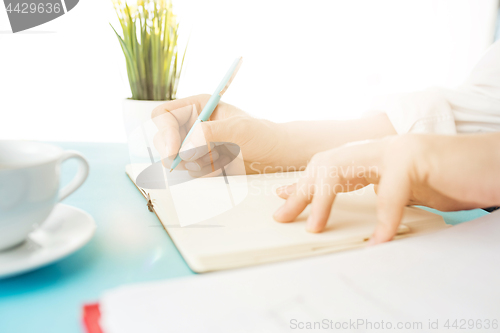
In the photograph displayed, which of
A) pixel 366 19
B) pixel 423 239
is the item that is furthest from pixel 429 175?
pixel 366 19

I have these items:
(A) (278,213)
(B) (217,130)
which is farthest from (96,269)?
(B) (217,130)

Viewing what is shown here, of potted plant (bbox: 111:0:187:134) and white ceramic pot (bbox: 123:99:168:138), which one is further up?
potted plant (bbox: 111:0:187:134)

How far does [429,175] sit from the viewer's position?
1.05 ft

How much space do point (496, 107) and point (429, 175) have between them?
0.32 metres

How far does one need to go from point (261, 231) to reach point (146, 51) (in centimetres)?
49

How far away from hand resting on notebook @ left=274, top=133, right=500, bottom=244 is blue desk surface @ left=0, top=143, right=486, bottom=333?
0.09 m

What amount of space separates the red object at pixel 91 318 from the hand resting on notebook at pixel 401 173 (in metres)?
0.17

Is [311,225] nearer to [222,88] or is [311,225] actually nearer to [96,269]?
[96,269]

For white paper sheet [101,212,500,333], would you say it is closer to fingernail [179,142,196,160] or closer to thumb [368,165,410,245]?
thumb [368,165,410,245]

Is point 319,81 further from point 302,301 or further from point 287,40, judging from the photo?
point 302,301

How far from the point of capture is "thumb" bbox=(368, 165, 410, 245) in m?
0.30

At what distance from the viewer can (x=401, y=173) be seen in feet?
1.00

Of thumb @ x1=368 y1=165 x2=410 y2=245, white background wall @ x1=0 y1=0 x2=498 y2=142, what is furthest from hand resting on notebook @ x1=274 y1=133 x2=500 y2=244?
white background wall @ x1=0 y1=0 x2=498 y2=142

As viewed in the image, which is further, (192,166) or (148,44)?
(148,44)
